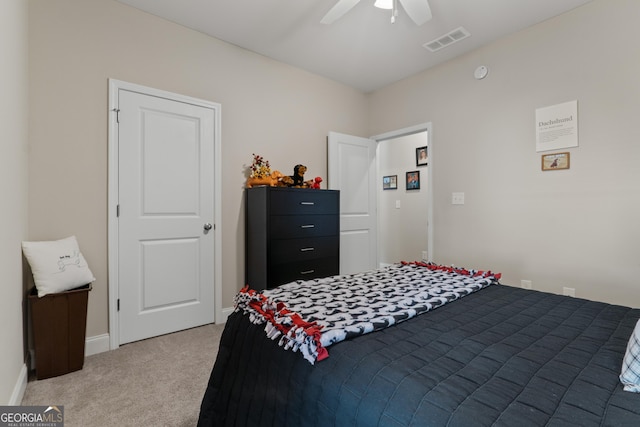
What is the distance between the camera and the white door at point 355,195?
3.95 metres

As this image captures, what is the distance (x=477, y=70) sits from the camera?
10.5 ft

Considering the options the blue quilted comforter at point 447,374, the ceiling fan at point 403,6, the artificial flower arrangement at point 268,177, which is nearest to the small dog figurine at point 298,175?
the artificial flower arrangement at point 268,177

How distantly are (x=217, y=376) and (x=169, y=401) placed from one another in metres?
0.69

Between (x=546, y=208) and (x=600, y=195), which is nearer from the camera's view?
(x=600, y=195)

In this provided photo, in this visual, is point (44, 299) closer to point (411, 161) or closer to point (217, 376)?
point (217, 376)

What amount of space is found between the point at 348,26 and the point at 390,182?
10.6ft

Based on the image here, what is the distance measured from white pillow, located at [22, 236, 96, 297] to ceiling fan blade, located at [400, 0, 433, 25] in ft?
9.47

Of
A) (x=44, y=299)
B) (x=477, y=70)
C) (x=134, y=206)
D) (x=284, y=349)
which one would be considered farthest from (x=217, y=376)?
(x=477, y=70)

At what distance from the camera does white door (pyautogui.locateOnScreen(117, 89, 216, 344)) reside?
2516 mm

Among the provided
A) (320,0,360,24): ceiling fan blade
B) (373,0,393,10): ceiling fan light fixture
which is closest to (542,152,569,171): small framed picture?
(373,0,393,10): ceiling fan light fixture

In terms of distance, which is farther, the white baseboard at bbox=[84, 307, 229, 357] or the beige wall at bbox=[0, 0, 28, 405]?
the white baseboard at bbox=[84, 307, 229, 357]

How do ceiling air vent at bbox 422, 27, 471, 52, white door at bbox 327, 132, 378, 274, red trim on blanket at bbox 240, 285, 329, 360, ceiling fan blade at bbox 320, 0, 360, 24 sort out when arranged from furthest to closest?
white door at bbox 327, 132, 378, 274 < ceiling air vent at bbox 422, 27, 471, 52 < ceiling fan blade at bbox 320, 0, 360, 24 < red trim on blanket at bbox 240, 285, 329, 360

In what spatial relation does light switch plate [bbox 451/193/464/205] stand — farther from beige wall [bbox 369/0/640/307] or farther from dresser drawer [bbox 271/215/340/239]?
dresser drawer [bbox 271/215/340/239]

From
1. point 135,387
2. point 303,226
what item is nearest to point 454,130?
point 303,226
